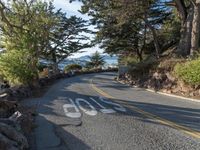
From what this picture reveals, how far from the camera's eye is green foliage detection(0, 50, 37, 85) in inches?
1059

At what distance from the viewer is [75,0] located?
34.2 metres

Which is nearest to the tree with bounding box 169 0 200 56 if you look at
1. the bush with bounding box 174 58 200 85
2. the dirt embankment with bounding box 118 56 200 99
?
the dirt embankment with bounding box 118 56 200 99

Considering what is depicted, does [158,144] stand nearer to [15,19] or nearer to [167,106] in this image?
[167,106]

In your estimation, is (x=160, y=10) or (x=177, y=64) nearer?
(x=177, y=64)

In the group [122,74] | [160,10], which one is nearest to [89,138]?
[122,74]

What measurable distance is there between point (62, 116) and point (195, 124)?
454cm

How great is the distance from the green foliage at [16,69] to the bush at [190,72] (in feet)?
33.9

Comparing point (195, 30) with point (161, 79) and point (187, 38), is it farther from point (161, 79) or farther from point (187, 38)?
point (161, 79)

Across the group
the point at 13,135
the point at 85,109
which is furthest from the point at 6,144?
the point at 85,109

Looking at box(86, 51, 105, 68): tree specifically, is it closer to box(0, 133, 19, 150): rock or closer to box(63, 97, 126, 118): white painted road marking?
box(63, 97, 126, 118): white painted road marking

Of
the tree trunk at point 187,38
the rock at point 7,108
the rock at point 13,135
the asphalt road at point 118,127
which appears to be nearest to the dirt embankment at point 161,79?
the tree trunk at point 187,38

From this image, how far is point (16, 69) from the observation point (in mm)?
27109

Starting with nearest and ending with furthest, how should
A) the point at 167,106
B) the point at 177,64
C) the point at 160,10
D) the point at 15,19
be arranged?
the point at 167,106, the point at 177,64, the point at 15,19, the point at 160,10

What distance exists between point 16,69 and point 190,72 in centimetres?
1181
